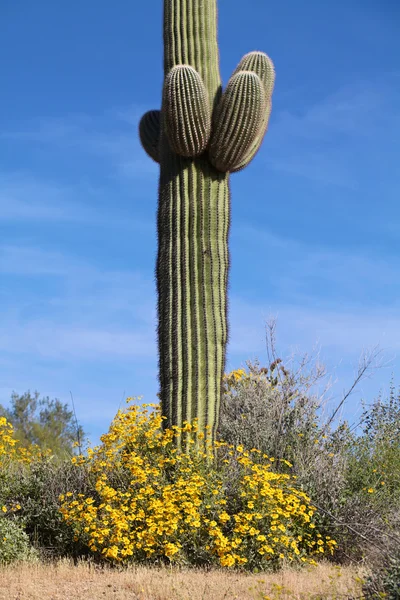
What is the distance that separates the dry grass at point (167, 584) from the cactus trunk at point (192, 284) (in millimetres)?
2285

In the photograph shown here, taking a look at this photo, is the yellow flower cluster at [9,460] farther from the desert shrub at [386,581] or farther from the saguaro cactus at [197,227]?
the desert shrub at [386,581]

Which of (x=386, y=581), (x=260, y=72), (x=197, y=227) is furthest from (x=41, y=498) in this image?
(x=260, y=72)

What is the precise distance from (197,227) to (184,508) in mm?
3351

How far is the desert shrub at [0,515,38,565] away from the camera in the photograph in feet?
23.5

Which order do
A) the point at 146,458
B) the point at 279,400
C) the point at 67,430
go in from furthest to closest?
the point at 67,430 → the point at 279,400 → the point at 146,458

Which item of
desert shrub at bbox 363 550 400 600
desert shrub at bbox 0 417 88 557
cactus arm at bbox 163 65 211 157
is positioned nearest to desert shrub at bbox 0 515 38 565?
desert shrub at bbox 0 417 88 557

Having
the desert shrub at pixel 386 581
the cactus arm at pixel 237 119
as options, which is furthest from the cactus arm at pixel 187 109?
the desert shrub at pixel 386 581

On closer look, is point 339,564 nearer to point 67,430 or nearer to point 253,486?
point 253,486

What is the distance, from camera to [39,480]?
8.26 m

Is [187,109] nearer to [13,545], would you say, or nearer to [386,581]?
[13,545]

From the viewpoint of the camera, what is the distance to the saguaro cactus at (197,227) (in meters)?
8.45

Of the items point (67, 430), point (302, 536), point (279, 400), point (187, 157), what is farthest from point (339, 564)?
point (67, 430)

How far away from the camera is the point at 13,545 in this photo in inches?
284

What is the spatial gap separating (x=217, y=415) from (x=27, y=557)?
2575 millimetres
